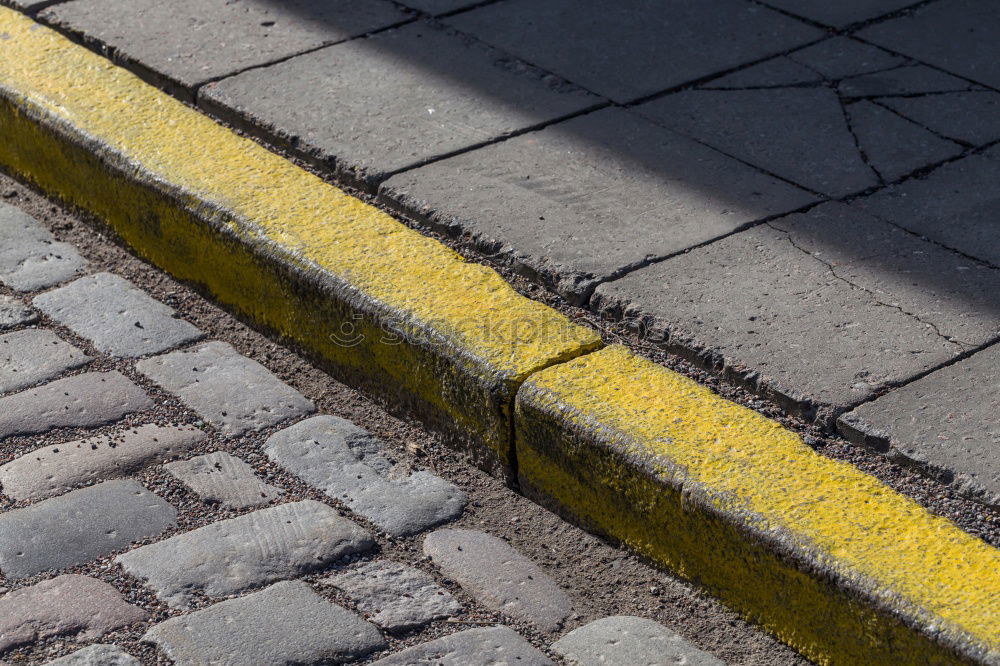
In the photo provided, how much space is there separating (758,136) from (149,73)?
1531mm

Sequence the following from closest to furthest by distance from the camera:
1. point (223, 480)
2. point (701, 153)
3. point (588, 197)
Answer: point (223, 480) < point (588, 197) < point (701, 153)

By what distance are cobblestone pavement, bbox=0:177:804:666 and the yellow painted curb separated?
0.08 meters

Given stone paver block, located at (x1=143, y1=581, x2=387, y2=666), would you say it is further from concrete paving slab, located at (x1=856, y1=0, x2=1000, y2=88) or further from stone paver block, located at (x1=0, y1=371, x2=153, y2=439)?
concrete paving slab, located at (x1=856, y1=0, x2=1000, y2=88)

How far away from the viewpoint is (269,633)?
6.78ft

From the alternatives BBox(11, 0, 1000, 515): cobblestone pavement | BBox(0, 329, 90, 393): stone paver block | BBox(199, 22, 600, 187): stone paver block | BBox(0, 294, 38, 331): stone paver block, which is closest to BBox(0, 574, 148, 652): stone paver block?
BBox(0, 329, 90, 393): stone paver block

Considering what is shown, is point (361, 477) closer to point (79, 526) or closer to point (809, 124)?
point (79, 526)

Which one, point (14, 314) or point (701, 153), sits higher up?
point (701, 153)

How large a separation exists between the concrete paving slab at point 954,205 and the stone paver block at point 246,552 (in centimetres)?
127

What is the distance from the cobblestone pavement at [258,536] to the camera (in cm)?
206

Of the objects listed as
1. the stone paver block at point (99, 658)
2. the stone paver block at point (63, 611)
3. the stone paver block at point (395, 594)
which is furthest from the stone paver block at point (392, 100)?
the stone paver block at point (99, 658)

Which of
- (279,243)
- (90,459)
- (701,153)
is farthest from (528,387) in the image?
(701,153)

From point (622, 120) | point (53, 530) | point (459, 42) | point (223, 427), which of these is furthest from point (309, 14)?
point (53, 530)

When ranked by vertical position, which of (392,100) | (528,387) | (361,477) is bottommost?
(361,477)

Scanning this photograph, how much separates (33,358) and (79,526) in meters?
0.59
